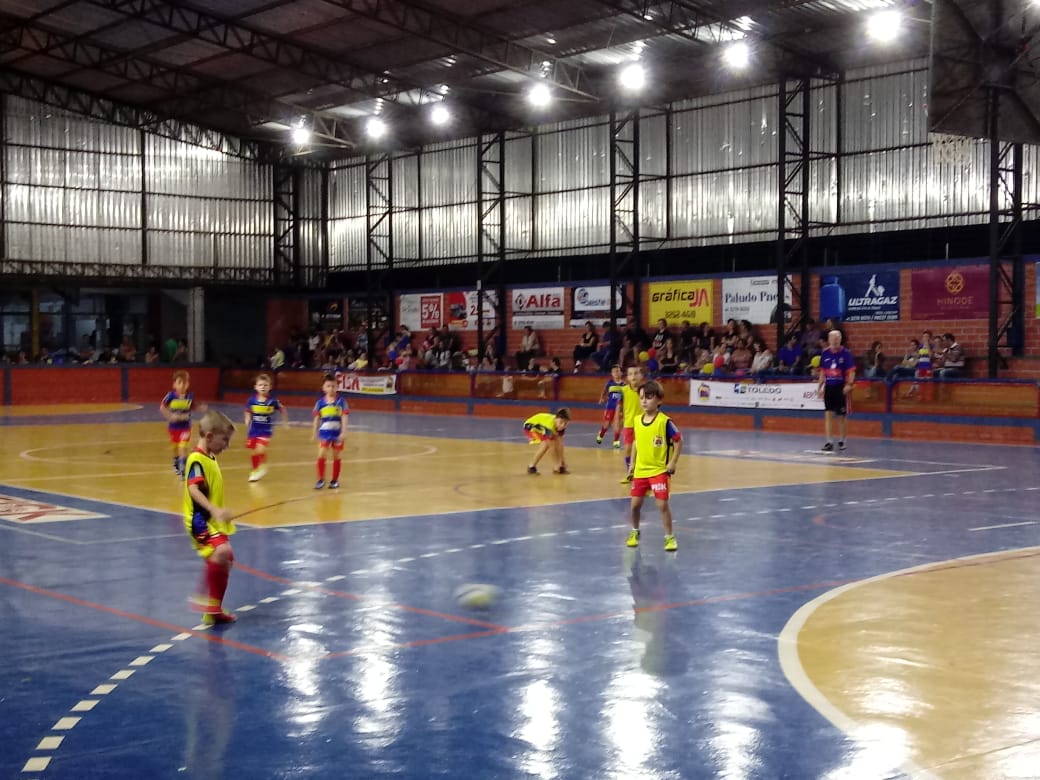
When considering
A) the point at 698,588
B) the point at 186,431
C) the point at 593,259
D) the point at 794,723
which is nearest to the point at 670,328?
the point at 593,259

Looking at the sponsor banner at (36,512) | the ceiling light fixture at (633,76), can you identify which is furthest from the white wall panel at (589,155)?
the sponsor banner at (36,512)

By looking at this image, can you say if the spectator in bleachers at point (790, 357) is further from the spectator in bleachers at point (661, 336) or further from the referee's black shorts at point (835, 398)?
the referee's black shorts at point (835, 398)

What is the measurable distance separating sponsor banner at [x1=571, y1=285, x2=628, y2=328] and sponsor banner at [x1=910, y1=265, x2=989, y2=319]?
455 inches

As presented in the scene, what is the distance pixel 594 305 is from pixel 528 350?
10.1 feet

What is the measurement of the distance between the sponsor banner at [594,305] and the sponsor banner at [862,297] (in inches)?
341

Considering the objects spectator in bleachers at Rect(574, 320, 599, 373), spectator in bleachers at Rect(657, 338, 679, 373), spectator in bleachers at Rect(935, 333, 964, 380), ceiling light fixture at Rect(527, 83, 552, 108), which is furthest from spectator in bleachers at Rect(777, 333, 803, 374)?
ceiling light fixture at Rect(527, 83, 552, 108)

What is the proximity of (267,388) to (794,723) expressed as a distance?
48.6 ft

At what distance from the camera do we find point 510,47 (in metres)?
42.4

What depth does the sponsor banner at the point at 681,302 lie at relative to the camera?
44.5 metres

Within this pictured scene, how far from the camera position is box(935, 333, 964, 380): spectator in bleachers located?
34875 mm

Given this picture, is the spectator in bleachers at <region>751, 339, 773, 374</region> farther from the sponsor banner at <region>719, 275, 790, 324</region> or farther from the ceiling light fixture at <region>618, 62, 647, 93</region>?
the ceiling light fixture at <region>618, 62, 647, 93</region>

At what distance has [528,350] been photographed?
48375 millimetres

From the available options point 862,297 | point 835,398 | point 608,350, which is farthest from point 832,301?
point 835,398

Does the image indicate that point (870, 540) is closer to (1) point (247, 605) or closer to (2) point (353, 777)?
(1) point (247, 605)
